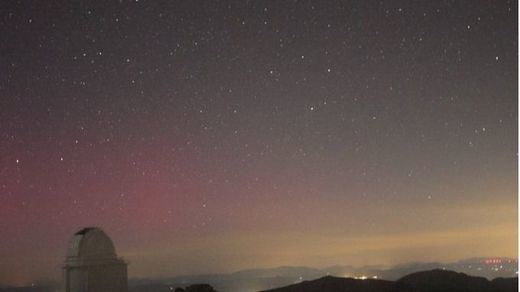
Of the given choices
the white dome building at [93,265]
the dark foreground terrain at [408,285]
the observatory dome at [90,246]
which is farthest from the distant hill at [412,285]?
the observatory dome at [90,246]

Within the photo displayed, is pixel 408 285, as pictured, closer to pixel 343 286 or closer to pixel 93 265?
pixel 343 286

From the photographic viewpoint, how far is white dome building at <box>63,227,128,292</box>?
3600 centimetres

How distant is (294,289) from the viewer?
94.4ft

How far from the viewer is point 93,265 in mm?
36219

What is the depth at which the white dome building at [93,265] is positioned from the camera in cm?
3600

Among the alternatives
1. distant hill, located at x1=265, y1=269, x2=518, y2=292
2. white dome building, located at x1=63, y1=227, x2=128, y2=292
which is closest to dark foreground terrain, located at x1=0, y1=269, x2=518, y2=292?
distant hill, located at x1=265, y1=269, x2=518, y2=292

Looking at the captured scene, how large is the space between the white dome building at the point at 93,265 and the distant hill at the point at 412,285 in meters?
12.1

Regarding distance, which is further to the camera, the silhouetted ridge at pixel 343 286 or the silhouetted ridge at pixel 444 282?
the silhouetted ridge at pixel 444 282

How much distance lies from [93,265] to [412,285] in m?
17.3

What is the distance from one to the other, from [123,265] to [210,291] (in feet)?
40.3

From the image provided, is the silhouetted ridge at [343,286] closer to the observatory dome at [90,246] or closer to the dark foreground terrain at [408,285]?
the dark foreground terrain at [408,285]

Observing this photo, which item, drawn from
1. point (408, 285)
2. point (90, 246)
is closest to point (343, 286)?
point (408, 285)

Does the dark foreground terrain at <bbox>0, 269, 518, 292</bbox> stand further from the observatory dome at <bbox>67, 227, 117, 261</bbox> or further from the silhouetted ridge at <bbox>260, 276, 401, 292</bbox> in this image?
the observatory dome at <bbox>67, 227, 117, 261</bbox>

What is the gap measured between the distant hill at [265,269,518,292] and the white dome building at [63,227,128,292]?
12.1 meters
